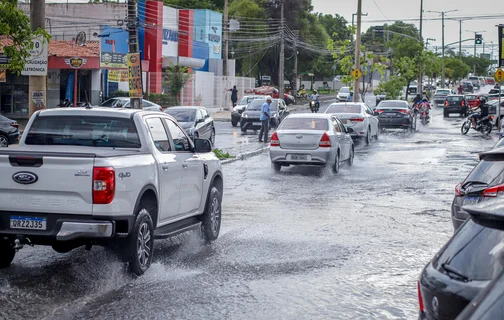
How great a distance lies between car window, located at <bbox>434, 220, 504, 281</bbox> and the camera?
3867 millimetres

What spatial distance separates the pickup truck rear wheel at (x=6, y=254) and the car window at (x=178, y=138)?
2307 mm

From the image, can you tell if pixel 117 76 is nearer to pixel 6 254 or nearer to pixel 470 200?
pixel 6 254

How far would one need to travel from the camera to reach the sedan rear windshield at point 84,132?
9.53 metres

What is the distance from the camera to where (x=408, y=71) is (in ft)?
266

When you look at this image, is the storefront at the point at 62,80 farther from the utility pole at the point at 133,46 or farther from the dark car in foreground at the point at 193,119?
the utility pole at the point at 133,46

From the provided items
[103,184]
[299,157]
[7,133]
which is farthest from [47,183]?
[7,133]

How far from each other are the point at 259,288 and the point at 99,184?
6.33ft

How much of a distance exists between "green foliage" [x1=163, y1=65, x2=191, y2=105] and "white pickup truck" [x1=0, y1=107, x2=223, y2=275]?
1720 inches

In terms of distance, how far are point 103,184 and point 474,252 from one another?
4878 millimetres

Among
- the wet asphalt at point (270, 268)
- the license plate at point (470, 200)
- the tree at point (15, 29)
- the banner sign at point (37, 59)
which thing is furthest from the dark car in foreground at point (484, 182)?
the banner sign at point (37, 59)

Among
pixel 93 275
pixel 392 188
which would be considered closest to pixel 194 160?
pixel 93 275

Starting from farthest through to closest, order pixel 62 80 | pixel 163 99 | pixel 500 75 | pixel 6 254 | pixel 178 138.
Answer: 1. pixel 163 99
2. pixel 62 80
3. pixel 500 75
4. pixel 178 138
5. pixel 6 254

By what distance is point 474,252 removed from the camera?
401 centimetres

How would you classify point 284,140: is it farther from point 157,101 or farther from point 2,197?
point 157,101
